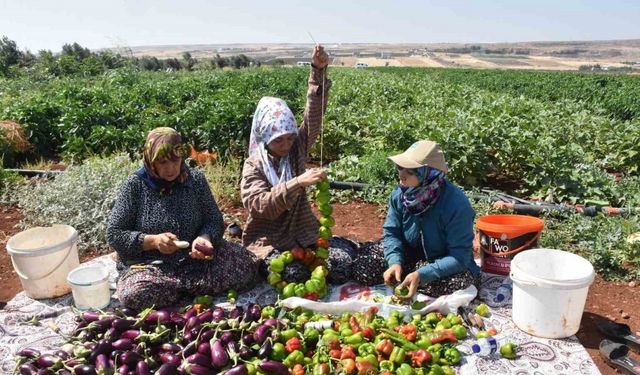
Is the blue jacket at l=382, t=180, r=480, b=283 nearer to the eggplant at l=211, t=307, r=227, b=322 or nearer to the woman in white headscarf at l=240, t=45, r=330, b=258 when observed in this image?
the woman in white headscarf at l=240, t=45, r=330, b=258

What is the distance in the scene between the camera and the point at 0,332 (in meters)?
3.40

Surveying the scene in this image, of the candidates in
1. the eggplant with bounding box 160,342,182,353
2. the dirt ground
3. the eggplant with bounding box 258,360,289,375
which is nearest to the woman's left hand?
the eggplant with bounding box 258,360,289,375

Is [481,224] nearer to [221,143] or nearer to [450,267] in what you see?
[450,267]

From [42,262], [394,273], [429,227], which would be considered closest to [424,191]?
[429,227]

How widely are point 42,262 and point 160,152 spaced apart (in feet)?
4.35

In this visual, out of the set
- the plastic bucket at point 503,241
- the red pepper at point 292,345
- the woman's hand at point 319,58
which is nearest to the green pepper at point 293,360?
the red pepper at point 292,345

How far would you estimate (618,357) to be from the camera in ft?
9.82

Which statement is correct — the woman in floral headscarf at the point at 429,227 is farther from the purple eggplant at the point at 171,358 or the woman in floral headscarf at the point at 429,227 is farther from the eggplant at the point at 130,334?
the eggplant at the point at 130,334

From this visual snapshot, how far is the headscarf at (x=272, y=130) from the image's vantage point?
12.2ft

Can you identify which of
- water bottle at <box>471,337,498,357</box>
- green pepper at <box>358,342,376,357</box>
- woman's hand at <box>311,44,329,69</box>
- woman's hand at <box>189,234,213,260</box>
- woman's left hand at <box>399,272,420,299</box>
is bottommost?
water bottle at <box>471,337,498,357</box>

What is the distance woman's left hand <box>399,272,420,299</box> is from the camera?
3.36 m

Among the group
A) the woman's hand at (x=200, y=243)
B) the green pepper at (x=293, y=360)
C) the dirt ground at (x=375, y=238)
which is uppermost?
the woman's hand at (x=200, y=243)

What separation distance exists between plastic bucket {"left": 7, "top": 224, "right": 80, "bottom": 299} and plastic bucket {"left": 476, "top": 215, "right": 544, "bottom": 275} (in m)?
3.21

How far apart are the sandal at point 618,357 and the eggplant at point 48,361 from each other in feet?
10.2
